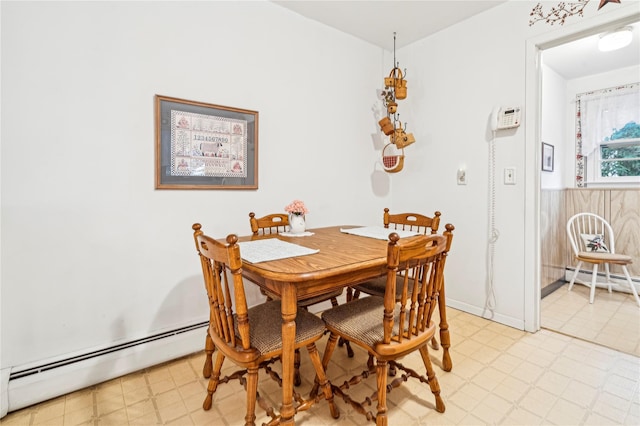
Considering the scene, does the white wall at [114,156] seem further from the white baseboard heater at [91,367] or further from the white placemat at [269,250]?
the white placemat at [269,250]

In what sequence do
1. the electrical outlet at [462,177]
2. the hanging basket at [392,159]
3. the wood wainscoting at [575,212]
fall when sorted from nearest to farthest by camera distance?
1. the electrical outlet at [462,177]
2. the hanging basket at [392,159]
3. the wood wainscoting at [575,212]

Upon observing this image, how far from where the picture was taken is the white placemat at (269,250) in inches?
54.8

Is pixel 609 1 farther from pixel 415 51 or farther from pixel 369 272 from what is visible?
pixel 369 272

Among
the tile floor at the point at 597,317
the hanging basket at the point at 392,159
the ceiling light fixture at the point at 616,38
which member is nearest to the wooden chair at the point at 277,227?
the hanging basket at the point at 392,159

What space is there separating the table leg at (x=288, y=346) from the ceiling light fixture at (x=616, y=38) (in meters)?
3.13

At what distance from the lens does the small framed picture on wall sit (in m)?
3.17

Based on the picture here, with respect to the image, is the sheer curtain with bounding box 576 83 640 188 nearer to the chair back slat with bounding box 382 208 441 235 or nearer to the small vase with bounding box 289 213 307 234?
the chair back slat with bounding box 382 208 441 235

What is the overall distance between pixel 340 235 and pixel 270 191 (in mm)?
671

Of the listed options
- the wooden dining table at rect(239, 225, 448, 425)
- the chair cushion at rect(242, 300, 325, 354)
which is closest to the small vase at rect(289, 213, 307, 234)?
the wooden dining table at rect(239, 225, 448, 425)

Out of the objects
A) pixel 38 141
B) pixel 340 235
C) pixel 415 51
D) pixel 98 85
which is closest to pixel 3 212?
pixel 38 141

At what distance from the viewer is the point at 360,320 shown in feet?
4.70

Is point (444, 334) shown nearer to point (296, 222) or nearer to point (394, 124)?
point (296, 222)

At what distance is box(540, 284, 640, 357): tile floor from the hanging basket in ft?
5.67

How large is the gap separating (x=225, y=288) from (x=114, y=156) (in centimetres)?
114
